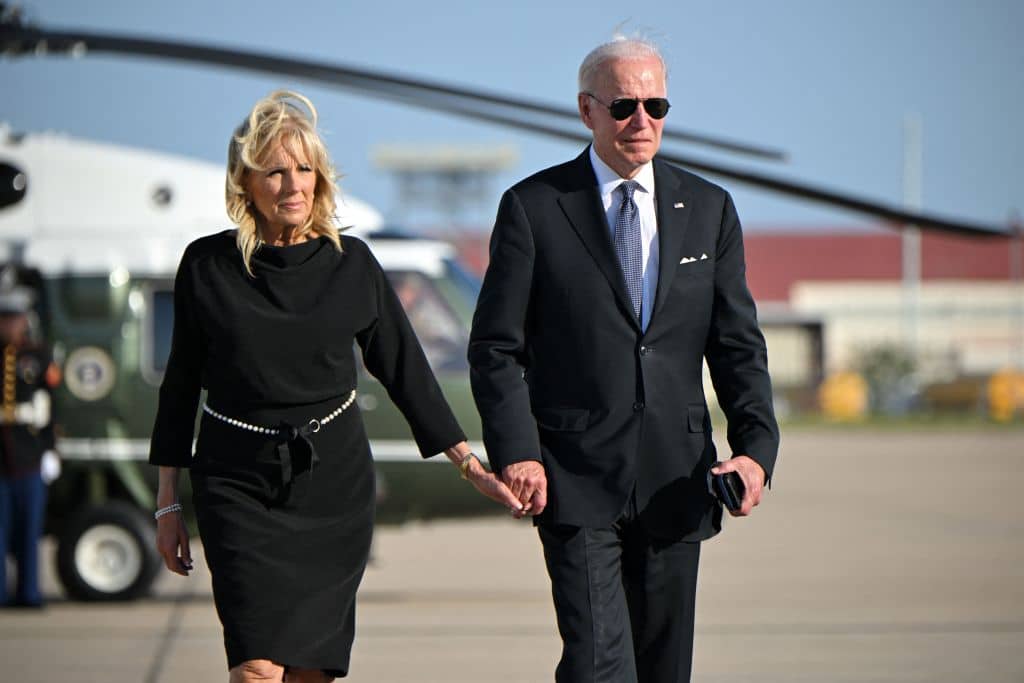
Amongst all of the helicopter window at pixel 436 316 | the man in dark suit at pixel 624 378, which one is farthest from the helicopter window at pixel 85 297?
the man in dark suit at pixel 624 378

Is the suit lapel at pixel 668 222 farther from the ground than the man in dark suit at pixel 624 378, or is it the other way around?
the suit lapel at pixel 668 222

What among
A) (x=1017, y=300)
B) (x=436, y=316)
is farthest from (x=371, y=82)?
(x=1017, y=300)

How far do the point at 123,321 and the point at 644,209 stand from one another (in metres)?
5.89

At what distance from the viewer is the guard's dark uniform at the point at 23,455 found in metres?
8.38

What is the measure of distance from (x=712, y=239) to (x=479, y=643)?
399 centimetres

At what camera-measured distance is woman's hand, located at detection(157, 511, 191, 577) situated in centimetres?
384

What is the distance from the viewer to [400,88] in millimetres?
6832

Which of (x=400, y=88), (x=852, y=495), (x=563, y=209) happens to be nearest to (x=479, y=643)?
(x=400, y=88)

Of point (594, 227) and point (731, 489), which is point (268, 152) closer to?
point (594, 227)

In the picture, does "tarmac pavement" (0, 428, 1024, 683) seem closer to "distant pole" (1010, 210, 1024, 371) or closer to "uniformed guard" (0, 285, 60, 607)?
"uniformed guard" (0, 285, 60, 607)

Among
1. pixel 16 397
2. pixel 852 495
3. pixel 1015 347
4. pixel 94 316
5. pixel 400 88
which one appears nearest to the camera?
pixel 400 88

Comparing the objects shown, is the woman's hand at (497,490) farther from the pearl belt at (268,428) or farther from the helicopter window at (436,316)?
the helicopter window at (436,316)

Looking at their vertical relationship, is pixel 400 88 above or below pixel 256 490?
above

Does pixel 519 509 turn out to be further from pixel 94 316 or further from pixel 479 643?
pixel 94 316
